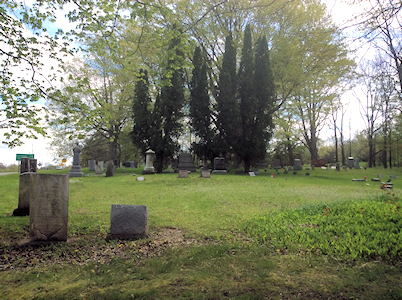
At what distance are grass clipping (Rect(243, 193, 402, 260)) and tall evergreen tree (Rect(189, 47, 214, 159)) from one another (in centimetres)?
1643

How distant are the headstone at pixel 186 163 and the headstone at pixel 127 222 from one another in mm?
17600

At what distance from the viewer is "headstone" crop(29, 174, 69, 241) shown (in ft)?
14.6

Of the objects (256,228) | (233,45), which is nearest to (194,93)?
(233,45)

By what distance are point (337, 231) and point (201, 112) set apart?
745 inches

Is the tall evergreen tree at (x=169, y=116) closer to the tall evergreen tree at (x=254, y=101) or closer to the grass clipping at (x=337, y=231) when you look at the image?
the tall evergreen tree at (x=254, y=101)

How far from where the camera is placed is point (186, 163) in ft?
75.2

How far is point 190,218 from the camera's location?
20.8 ft

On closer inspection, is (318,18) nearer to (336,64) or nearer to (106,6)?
(336,64)

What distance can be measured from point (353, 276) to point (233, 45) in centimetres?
2272

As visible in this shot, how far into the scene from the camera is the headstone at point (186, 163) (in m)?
22.6

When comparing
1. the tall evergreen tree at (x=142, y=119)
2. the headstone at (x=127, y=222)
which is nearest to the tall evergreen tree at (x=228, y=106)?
the tall evergreen tree at (x=142, y=119)

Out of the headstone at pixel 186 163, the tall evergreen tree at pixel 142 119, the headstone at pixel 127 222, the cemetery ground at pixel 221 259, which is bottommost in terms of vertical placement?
the cemetery ground at pixel 221 259

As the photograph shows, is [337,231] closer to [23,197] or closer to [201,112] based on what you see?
[23,197]

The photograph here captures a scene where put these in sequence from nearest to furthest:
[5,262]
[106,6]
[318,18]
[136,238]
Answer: [5,262]
[136,238]
[106,6]
[318,18]
